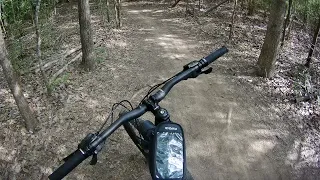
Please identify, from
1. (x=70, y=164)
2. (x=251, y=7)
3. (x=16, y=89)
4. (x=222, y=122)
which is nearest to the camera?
(x=70, y=164)

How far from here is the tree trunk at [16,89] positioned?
5.54m

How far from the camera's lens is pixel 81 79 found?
330 inches

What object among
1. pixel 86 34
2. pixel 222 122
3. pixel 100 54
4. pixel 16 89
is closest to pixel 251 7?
pixel 100 54

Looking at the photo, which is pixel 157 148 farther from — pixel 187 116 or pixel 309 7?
pixel 309 7

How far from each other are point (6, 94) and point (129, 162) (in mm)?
4123

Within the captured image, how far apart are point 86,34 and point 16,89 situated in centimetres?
321

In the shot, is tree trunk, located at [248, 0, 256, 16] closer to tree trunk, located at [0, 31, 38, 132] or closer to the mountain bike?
tree trunk, located at [0, 31, 38, 132]

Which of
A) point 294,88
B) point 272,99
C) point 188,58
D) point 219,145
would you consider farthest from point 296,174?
point 188,58

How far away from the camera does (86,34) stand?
8.51 meters

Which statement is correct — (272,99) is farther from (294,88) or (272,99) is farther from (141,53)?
(141,53)

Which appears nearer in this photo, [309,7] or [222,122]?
[222,122]

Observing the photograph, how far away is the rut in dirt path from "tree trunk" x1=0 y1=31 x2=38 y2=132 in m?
3.23

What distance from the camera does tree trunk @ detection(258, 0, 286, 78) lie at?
8.01 m

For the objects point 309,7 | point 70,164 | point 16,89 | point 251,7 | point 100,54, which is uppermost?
point 309,7
